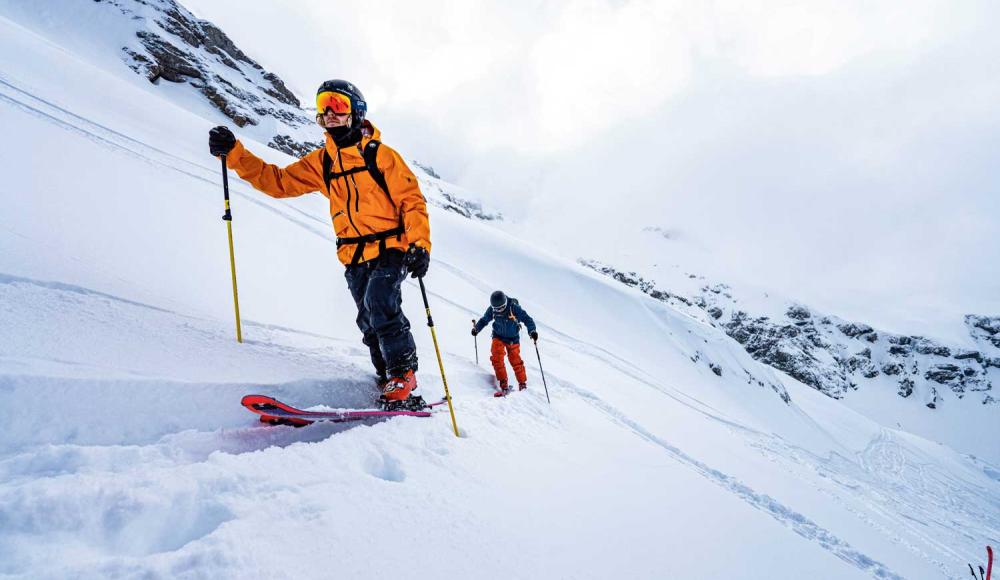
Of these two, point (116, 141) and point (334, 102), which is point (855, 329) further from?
point (116, 141)

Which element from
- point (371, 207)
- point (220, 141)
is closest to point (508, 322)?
point (371, 207)

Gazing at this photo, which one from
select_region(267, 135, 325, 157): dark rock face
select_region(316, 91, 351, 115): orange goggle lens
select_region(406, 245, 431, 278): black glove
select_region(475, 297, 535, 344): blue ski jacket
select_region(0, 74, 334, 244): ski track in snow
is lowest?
select_region(475, 297, 535, 344): blue ski jacket

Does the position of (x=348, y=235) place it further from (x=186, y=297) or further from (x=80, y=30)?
(x=80, y=30)

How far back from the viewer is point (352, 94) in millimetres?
3439

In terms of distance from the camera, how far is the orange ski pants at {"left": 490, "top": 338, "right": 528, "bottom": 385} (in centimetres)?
656

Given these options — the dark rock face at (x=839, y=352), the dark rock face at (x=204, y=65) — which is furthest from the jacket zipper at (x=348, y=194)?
the dark rock face at (x=839, y=352)

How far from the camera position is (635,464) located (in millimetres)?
4605

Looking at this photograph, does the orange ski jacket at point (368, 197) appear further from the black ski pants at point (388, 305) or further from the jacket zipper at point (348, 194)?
the black ski pants at point (388, 305)

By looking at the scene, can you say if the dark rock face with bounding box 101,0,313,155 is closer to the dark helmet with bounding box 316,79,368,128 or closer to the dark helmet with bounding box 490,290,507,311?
the dark helmet with bounding box 490,290,507,311

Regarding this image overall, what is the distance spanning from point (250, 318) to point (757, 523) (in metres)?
5.76

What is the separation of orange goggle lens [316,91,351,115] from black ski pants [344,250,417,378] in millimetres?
1172

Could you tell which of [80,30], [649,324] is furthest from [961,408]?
[80,30]

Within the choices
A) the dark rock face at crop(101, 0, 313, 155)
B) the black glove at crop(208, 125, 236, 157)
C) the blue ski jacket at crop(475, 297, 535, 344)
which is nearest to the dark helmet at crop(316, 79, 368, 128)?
the black glove at crop(208, 125, 236, 157)

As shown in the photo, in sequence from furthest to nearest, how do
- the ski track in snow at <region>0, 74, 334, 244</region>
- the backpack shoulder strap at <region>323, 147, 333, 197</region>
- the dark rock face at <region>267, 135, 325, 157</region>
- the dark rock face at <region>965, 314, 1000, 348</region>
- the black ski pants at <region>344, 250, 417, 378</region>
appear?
the dark rock face at <region>965, 314, 1000, 348</region> < the dark rock face at <region>267, 135, 325, 157</region> < the ski track in snow at <region>0, 74, 334, 244</region> < the backpack shoulder strap at <region>323, 147, 333, 197</region> < the black ski pants at <region>344, 250, 417, 378</region>
